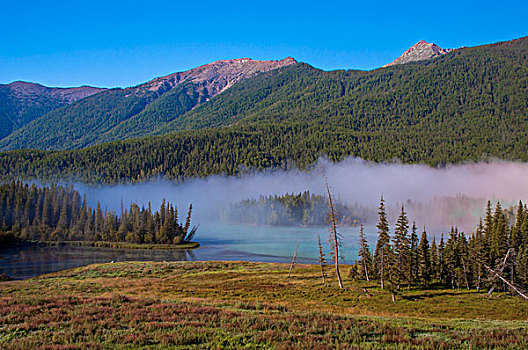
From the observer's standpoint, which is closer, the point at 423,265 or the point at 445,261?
the point at 445,261

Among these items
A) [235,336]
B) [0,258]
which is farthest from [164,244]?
[235,336]

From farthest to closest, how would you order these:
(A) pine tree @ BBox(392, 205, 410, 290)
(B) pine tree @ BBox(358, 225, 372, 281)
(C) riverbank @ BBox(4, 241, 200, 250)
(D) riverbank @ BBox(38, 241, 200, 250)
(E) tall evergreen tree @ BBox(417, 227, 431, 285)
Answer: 1. (D) riverbank @ BBox(38, 241, 200, 250)
2. (C) riverbank @ BBox(4, 241, 200, 250)
3. (B) pine tree @ BBox(358, 225, 372, 281)
4. (E) tall evergreen tree @ BBox(417, 227, 431, 285)
5. (A) pine tree @ BBox(392, 205, 410, 290)

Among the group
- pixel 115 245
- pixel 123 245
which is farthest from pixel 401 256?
pixel 115 245

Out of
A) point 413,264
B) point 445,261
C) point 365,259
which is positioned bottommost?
point 445,261

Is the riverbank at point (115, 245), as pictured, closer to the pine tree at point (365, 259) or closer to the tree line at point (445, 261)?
the tree line at point (445, 261)

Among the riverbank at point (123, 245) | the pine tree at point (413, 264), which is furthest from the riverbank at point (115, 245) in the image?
the pine tree at point (413, 264)

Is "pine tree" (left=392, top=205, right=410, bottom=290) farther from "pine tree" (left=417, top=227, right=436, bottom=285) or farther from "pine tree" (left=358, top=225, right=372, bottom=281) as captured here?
"pine tree" (left=358, top=225, right=372, bottom=281)

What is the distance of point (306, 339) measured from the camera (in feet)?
58.0

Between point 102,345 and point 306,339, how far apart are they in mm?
8600

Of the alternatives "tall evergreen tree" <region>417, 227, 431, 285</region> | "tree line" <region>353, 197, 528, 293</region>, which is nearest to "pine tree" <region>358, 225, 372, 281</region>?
"tree line" <region>353, 197, 528, 293</region>

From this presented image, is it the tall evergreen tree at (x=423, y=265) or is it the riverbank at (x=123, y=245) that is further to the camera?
the riverbank at (x=123, y=245)

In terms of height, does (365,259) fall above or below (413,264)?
above

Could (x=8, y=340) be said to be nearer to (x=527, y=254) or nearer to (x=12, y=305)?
(x=12, y=305)

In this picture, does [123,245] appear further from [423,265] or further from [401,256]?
[401,256]
